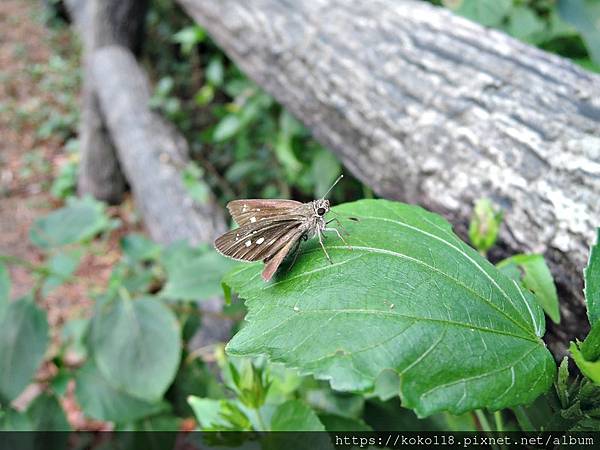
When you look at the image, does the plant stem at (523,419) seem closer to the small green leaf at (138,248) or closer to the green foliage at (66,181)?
the small green leaf at (138,248)

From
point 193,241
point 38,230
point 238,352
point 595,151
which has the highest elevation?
point 238,352

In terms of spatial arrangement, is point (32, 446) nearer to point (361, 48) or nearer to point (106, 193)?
point (361, 48)

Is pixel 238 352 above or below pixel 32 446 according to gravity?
above

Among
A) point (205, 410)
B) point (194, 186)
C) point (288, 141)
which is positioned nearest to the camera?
point (205, 410)

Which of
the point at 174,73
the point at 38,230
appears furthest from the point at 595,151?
the point at 174,73

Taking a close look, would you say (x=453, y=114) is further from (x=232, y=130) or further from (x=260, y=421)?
(x=232, y=130)

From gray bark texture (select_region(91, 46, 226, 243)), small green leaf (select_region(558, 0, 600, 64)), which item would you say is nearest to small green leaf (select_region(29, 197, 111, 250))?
gray bark texture (select_region(91, 46, 226, 243))

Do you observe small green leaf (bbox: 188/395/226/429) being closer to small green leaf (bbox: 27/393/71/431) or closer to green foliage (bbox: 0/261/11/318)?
small green leaf (bbox: 27/393/71/431)

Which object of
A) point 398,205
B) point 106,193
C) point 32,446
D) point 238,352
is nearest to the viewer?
point 238,352

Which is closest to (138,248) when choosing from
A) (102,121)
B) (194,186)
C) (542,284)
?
(194,186)
